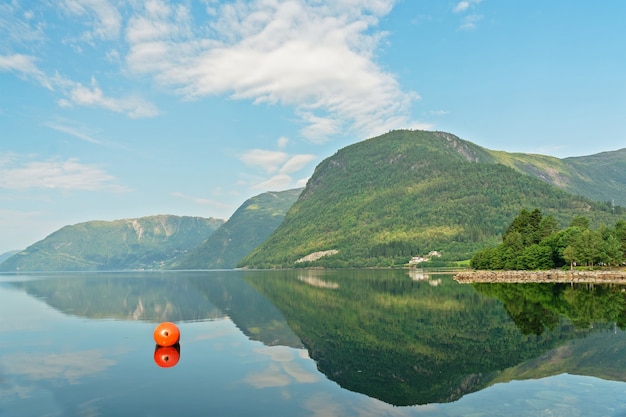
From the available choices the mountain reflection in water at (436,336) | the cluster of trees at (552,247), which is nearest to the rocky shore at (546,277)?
the cluster of trees at (552,247)

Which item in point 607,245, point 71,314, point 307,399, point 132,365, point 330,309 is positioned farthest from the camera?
point 607,245

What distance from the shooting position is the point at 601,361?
107ft

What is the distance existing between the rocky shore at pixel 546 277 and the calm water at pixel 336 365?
65.2 metres

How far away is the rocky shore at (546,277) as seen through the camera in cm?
12031

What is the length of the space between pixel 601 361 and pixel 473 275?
11275 cm

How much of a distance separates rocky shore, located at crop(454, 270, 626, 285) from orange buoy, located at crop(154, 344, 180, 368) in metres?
98.0

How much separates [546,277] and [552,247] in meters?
14.7

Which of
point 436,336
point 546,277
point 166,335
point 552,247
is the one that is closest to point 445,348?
point 436,336

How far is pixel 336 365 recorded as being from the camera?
110 feet

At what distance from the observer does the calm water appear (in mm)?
24719

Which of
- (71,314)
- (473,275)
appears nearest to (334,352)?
(71,314)

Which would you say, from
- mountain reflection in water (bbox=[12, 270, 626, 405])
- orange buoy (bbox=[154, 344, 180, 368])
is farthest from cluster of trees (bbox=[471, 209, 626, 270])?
orange buoy (bbox=[154, 344, 180, 368])

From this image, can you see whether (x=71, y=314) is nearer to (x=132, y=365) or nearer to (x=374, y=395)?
(x=132, y=365)

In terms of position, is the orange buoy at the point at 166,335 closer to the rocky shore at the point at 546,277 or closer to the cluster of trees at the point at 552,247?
the rocky shore at the point at 546,277
